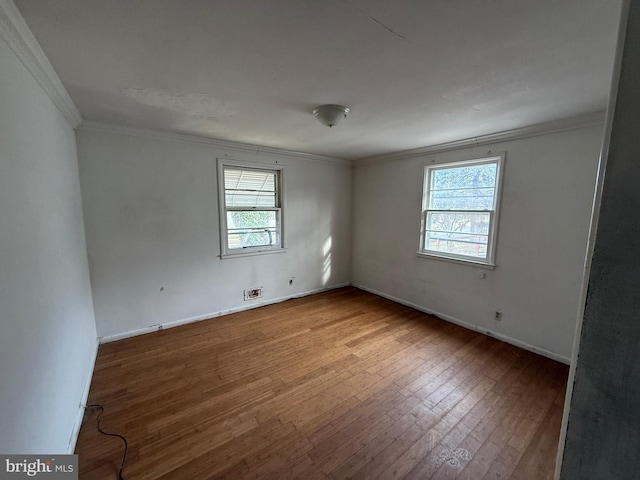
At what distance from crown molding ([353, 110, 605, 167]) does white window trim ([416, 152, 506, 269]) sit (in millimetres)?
164

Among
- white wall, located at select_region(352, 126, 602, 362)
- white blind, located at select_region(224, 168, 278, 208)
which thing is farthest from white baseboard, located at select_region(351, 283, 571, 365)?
Answer: white blind, located at select_region(224, 168, 278, 208)

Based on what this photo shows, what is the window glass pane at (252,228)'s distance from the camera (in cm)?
362

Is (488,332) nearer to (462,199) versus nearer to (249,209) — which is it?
(462,199)

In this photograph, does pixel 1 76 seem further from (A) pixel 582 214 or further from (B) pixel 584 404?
(A) pixel 582 214

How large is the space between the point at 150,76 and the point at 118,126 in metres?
1.44

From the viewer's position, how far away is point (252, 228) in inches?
149

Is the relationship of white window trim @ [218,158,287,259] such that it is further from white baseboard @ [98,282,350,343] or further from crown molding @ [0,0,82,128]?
crown molding @ [0,0,82,128]

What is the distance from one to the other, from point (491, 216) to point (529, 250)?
1.67 ft

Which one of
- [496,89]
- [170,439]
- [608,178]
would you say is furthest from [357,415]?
[496,89]

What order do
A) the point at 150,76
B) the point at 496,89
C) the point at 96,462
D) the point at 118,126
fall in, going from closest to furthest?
the point at 96,462, the point at 150,76, the point at 496,89, the point at 118,126

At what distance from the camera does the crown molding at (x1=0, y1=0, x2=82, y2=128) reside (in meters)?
1.12

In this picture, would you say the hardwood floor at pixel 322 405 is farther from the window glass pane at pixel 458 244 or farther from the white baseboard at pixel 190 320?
the window glass pane at pixel 458 244

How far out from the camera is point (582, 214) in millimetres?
2400

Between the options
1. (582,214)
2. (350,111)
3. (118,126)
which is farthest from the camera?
(118,126)
